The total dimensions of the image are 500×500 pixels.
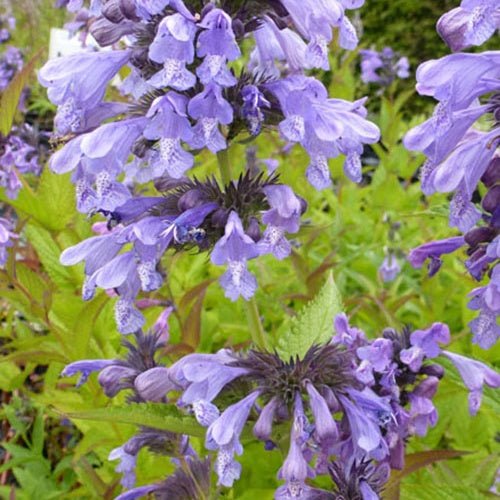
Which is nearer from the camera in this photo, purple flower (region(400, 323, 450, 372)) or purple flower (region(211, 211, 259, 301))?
purple flower (region(211, 211, 259, 301))

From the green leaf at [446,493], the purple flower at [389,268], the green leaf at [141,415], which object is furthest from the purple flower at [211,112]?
the purple flower at [389,268]

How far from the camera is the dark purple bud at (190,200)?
1298 millimetres

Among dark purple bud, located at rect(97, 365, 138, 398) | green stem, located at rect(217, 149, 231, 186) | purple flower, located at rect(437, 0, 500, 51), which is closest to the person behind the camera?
purple flower, located at rect(437, 0, 500, 51)

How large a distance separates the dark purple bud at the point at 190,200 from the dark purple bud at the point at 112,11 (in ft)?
1.11

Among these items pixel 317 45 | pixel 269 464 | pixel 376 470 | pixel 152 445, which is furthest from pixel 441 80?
pixel 269 464

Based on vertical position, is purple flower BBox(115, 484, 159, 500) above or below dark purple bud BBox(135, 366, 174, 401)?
below

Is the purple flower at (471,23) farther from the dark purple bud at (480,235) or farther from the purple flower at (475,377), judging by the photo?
the purple flower at (475,377)

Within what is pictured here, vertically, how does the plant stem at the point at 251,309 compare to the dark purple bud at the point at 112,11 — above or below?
below

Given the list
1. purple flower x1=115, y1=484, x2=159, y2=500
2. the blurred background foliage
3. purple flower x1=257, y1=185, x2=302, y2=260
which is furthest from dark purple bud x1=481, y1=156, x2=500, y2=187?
purple flower x1=115, y1=484, x2=159, y2=500

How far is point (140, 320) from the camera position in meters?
1.35

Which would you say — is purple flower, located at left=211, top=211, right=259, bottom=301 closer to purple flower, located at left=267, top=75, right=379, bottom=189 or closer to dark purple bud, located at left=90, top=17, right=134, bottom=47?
Answer: purple flower, located at left=267, top=75, right=379, bottom=189

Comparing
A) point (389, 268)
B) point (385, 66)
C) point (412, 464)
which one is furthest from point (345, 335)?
point (385, 66)

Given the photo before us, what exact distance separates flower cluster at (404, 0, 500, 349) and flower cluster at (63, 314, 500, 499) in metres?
0.26

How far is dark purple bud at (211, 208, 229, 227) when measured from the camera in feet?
4.24
